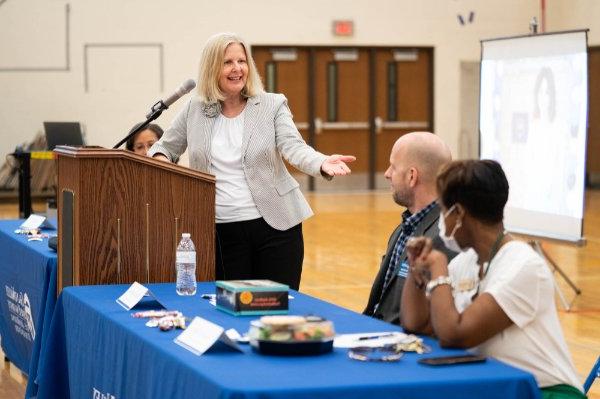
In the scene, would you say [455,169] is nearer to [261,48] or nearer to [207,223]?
[207,223]

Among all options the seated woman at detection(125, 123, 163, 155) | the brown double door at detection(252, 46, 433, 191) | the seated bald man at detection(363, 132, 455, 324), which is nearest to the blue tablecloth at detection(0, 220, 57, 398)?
the seated woman at detection(125, 123, 163, 155)

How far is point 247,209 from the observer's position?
4.35 meters

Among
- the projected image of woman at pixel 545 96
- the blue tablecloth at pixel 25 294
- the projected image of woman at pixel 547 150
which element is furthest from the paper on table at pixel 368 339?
the projected image of woman at pixel 545 96

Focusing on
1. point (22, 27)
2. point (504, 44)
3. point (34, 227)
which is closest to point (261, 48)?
point (22, 27)

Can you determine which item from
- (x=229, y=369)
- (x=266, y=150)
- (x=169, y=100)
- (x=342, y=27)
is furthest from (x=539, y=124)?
(x=342, y=27)

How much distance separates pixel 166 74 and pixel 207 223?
12.4 meters

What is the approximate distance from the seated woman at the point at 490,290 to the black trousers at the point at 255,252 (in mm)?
1534

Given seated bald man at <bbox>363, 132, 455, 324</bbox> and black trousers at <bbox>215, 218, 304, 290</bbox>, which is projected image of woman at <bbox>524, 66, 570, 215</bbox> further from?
seated bald man at <bbox>363, 132, 455, 324</bbox>

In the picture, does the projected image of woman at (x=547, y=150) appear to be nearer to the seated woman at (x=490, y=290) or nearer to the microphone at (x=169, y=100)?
the microphone at (x=169, y=100)

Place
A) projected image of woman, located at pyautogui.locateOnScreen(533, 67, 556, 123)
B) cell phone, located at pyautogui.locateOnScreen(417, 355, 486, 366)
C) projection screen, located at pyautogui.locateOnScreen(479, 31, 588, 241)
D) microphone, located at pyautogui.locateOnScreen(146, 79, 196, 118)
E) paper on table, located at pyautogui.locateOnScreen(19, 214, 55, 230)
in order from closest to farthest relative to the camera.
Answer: cell phone, located at pyautogui.locateOnScreen(417, 355, 486, 366), microphone, located at pyautogui.locateOnScreen(146, 79, 196, 118), paper on table, located at pyautogui.locateOnScreen(19, 214, 55, 230), projection screen, located at pyautogui.locateOnScreen(479, 31, 588, 241), projected image of woman, located at pyautogui.locateOnScreen(533, 67, 556, 123)

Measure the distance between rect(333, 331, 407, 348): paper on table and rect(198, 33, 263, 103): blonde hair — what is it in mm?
1690

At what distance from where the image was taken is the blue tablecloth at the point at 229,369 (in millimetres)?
2359

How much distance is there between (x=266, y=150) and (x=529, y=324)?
1.90 metres

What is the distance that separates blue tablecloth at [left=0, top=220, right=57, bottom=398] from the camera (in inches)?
172
